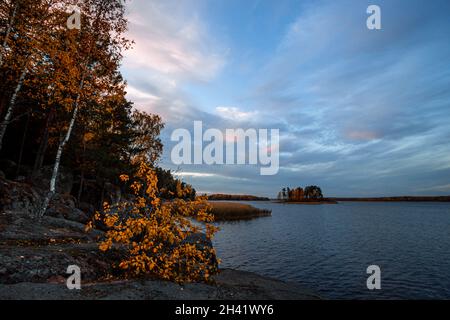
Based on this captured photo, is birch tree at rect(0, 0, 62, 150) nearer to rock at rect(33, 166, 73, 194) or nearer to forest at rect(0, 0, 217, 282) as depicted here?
forest at rect(0, 0, 217, 282)

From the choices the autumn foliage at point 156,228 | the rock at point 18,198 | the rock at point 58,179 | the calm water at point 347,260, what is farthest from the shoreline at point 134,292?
the rock at point 58,179

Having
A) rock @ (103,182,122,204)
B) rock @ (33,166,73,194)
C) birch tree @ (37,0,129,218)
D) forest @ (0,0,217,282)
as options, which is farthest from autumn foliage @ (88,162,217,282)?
rock @ (103,182,122,204)

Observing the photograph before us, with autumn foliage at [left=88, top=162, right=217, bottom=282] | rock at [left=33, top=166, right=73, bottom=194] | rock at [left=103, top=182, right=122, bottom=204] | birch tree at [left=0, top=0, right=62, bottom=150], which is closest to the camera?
autumn foliage at [left=88, top=162, right=217, bottom=282]

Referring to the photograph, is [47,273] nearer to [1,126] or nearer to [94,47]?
[1,126]

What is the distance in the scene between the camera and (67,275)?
10805 millimetres

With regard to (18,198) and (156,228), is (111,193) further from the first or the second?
(156,228)

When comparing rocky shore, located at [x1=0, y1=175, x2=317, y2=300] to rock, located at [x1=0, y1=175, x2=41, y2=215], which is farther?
rock, located at [x1=0, y1=175, x2=41, y2=215]

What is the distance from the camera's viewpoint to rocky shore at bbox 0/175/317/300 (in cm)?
909

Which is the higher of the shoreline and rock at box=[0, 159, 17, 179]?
rock at box=[0, 159, 17, 179]

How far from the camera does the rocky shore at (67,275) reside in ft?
29.8

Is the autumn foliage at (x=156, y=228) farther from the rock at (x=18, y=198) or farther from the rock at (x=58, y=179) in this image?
the rock at (x=58, y=179)

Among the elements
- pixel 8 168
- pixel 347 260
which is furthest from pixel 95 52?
pixel 347 260
